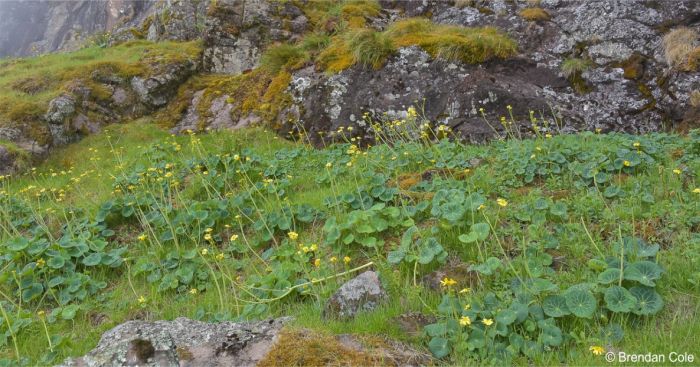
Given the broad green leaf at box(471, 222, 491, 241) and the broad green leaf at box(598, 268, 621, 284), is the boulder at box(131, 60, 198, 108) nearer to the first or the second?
the broad green leaf at box(471, 222, 491, 241)

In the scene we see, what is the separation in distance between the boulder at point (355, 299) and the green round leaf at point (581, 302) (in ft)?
3.67

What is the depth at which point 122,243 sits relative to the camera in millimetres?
5230

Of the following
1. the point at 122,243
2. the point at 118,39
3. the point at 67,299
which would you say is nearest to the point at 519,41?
the point at 122,243

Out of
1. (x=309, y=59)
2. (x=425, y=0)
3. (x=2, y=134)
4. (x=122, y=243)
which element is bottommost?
(x=122, y=243)

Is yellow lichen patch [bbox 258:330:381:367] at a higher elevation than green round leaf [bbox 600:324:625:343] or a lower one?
higher

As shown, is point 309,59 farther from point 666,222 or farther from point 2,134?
point 666,222

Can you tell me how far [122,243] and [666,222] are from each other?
529 cm

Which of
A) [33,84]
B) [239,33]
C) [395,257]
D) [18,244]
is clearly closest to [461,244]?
[395,257]

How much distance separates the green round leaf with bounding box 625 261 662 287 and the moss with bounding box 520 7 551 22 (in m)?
7.61

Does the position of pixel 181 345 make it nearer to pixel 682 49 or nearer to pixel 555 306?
pixel 555 306

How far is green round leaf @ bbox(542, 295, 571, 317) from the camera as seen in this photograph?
262 centimetres

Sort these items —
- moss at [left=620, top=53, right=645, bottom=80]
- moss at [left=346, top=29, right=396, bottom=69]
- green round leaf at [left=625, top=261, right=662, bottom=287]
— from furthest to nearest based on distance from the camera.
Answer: moss at [left=346, top=29, right=396, bottom=69], moss at [left=620, top=53, right=645, bottom=80], green round leaf at [left=625, top=261, right=662, bottom=287]

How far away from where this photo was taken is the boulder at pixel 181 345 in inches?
94.4

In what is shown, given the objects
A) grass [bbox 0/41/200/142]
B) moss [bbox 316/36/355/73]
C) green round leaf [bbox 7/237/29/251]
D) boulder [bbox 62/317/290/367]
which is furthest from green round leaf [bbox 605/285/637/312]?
grass [bbox 0/41/200/142]
